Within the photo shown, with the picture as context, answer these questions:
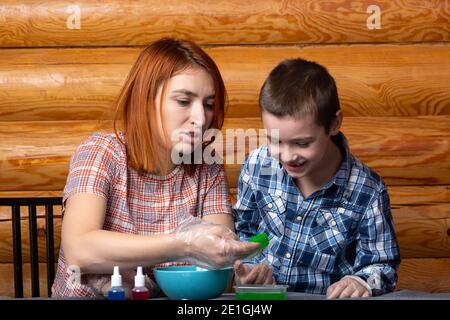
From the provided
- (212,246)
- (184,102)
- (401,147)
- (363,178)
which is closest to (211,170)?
(184,102)

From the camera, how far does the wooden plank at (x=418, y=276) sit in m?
3.85

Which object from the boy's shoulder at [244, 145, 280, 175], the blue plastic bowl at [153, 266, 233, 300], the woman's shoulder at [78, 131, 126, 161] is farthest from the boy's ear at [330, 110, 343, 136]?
the blue plastic bowl at [153, 266, 233, 300]

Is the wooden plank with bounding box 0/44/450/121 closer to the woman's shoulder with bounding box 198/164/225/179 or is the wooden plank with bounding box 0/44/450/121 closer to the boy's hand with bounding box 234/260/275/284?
the woman's shoulder with bounding box 198/164/225/179

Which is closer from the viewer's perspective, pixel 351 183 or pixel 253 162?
pixel 351 183

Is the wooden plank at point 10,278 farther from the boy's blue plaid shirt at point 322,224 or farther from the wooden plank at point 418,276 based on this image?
the boy's blue plaid shirt at point 322,224

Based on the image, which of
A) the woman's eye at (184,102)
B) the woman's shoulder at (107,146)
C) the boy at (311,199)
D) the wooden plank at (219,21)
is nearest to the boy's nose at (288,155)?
the boy at (311,199)

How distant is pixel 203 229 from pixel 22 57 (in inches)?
83.0

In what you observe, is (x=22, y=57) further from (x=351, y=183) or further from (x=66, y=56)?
(x=351, y=183)

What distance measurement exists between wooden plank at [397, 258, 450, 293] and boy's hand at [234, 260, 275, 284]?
5.49ft

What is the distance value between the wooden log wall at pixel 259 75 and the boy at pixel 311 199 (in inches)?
43.8

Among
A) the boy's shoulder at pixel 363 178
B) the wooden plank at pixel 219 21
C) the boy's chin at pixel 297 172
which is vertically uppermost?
the wooden plank at pixel 219 21

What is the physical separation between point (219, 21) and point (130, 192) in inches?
62.2

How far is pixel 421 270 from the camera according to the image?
3.88 meters

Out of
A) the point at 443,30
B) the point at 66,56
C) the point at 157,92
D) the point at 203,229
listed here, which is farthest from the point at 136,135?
the point at 443,30
